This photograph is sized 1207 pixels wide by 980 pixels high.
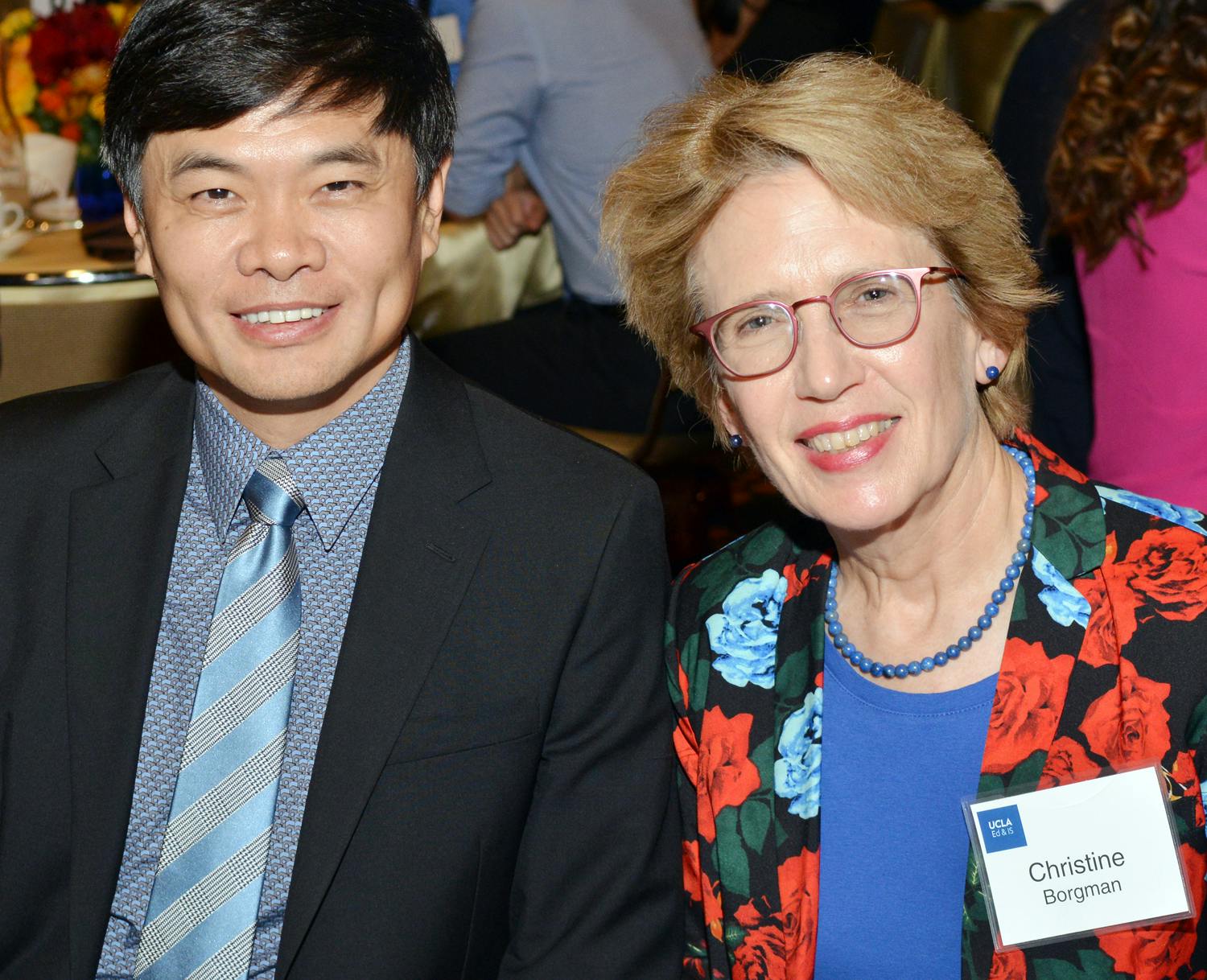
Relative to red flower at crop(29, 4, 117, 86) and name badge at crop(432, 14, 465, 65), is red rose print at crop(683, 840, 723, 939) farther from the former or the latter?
name badge at crop(432, 14, 465, 65)

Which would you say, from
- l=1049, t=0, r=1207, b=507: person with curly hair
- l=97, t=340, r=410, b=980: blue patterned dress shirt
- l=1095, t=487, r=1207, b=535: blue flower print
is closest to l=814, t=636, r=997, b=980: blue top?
l=1095, t=487, r=1207, b=535: blue flower print

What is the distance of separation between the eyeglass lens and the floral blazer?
12.5 inches

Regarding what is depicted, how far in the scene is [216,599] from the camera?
5.32 ft

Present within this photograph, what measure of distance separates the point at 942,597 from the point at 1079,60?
5.47 feet

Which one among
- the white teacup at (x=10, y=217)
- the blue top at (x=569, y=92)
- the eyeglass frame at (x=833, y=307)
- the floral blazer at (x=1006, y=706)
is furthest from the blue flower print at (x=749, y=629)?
the white teacup at (x=10, y=217)

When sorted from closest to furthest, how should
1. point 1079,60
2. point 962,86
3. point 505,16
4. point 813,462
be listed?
point 813,462
point 1079,60
point 505,16
point 962,86

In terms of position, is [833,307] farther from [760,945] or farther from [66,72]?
[66,72]

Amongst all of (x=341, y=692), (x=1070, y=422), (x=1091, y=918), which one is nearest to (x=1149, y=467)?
(x=1070, y=422)

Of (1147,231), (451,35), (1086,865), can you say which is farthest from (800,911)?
(451,35)

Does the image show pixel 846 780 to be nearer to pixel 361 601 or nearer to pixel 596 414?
pixel 361 601

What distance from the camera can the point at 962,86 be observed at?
5.66m

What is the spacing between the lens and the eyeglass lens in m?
1.56

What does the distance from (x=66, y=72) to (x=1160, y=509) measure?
9.10ft

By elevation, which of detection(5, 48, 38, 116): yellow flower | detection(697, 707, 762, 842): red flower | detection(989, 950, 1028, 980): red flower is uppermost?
detection(5, 48, 38, 116): yellow flower
